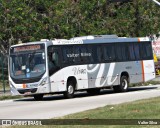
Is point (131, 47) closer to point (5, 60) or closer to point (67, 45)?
point (67, 45)

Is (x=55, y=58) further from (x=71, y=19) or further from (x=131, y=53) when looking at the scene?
(x=71, y=19)

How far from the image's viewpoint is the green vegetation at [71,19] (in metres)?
40.9

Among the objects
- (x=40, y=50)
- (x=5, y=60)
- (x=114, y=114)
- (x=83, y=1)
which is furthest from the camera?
(x=83, y=1)

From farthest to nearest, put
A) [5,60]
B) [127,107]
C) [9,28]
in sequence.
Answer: [9,28] → [5,60] → [127,107]

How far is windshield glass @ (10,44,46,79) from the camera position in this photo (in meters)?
26.7

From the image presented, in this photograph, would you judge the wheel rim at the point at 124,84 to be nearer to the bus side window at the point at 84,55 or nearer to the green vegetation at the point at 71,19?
the bus side window at the point at 84,55

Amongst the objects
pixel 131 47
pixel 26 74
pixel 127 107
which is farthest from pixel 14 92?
pixel 127 107

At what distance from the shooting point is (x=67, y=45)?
92.4ft

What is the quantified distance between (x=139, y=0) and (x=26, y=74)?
75.1 ft

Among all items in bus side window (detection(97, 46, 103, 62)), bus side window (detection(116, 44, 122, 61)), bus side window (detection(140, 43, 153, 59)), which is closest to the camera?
bus side window (detection(97, 46, 103, 62))

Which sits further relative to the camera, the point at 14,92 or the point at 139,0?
the point at 139,0

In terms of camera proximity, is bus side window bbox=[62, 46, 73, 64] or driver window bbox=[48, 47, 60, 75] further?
bus side window bbox=[62, 46, 73, 64]

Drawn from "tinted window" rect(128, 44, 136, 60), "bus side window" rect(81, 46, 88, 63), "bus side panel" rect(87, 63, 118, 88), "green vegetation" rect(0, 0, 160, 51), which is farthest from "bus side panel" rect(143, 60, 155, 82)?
"green vegetation" rect(0, 0, 160, 51)

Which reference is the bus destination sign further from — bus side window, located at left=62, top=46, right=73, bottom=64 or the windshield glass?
bus side window, located at left=62, top=46, right=73, bottom=64
